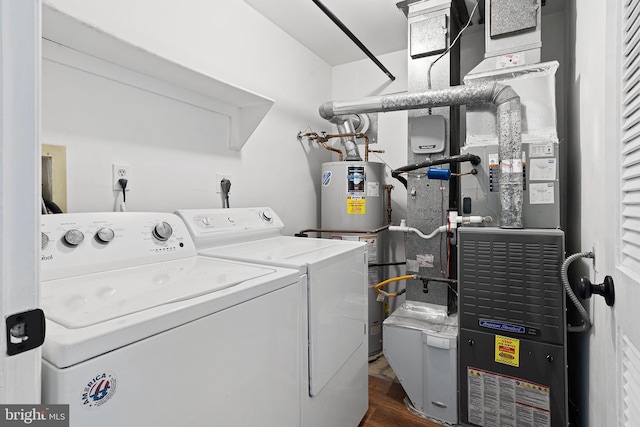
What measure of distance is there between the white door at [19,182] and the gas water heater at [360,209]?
211cm

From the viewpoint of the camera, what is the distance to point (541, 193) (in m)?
1.66

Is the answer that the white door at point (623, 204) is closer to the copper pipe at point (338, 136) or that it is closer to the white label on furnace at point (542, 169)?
the white label on furnace at point (542, 169)

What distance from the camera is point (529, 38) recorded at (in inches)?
72.8

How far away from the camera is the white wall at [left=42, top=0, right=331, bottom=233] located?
4.23 ft

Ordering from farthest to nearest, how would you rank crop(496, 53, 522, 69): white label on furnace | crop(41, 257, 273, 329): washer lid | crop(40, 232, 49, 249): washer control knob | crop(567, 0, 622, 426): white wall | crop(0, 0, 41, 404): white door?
crop(496, 53, 522, 69): white label on furnace → crop(40, 232, 49, 249): washer control knob → crop(567, 0, 622, 426): white wall → crop(41, 257, 273, 329): washer lid → crop(0, 0, 41, 404): white door

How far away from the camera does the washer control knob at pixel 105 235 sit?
1134 millimetres

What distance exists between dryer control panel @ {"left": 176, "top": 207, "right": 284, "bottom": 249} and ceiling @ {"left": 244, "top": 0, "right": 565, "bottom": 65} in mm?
1458

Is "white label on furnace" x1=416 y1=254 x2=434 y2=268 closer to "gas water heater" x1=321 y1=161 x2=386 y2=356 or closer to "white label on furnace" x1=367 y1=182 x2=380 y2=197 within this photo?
"gas water heater" x1=321 y1=161 x2=386 y2=356

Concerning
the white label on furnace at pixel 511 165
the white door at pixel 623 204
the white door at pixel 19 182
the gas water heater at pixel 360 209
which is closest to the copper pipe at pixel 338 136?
the gas water heater at pixel 360 209

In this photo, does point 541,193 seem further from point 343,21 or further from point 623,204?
point 343,21

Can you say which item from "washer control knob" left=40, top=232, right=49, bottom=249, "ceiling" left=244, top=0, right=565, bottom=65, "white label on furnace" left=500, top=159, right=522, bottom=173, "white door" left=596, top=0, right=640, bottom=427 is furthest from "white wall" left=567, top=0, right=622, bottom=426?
"washer control knob" left=40, top=232, right=49, bottom=249

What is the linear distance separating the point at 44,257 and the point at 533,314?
6.77 ft

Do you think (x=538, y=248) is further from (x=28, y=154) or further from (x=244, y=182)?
(x=28, y=154)

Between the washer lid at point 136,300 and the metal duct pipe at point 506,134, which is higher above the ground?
the metal duct pipe at point 506,134
